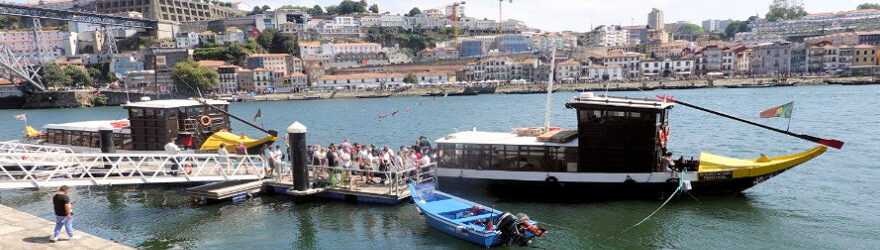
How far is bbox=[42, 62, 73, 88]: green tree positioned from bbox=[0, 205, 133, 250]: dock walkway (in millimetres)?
124000

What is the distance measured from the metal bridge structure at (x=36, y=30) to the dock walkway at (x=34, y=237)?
116 meters

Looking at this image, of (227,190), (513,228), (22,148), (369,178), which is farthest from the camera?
(22,148)

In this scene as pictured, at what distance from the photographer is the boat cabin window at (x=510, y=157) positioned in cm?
1938

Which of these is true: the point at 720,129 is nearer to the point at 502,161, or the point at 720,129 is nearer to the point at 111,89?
the point at 502,161

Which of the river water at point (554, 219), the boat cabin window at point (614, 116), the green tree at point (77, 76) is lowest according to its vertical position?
the river water at point (554, 219)

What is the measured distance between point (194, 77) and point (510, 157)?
109578 millimetres

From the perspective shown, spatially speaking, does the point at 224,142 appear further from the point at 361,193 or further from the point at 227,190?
the point at 361,193

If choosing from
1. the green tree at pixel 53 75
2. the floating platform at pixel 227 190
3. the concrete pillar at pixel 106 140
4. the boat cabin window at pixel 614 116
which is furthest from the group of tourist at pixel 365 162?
the green tree at pixel 53 75

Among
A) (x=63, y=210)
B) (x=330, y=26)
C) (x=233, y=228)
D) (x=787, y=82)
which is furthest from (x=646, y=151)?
(x=330, y=26)

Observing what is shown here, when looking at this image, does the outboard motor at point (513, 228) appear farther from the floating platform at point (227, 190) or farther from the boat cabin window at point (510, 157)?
the floating platform at point (227, 190)

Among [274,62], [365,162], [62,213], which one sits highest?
[274,62]

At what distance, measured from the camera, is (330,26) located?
647 feet

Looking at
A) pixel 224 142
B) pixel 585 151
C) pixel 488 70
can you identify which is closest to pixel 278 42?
pixel 488 70

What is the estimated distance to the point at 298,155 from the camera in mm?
19594
